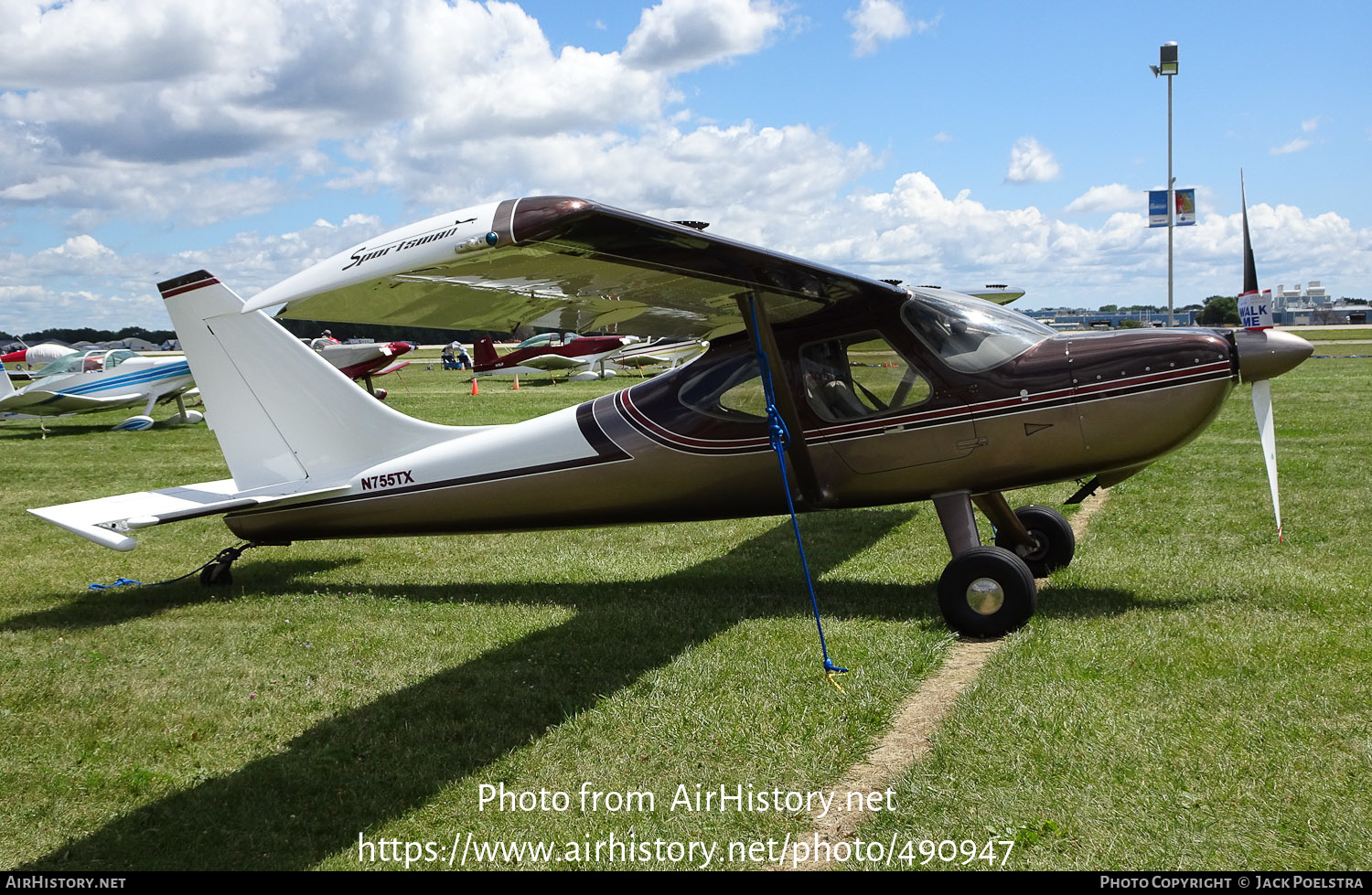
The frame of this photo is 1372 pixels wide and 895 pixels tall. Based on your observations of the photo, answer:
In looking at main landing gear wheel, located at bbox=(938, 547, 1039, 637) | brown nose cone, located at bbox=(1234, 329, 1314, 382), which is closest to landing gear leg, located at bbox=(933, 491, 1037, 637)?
main landing gear wheel, located at bbox=(938, 547, 1039, 637)

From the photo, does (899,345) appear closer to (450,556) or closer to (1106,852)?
(1106,852)

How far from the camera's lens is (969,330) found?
21.9 feet

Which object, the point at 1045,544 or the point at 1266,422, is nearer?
the point at 1266,422

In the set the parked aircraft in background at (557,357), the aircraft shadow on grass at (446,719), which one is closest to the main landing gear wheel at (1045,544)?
the aircraft shadow on grass at (446,719)

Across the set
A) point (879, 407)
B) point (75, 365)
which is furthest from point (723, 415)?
point (75, 365)

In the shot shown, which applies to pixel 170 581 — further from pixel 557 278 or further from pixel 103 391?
pixel 103 391

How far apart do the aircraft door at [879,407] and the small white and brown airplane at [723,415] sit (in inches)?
0.5

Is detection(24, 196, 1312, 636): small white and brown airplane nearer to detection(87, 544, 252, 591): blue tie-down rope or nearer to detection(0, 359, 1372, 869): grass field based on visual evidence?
detection(87, 544, 252, 591): blue tie-down rope

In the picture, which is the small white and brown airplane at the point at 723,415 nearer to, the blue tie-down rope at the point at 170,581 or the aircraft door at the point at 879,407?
the aircraft door at the point at 879,407

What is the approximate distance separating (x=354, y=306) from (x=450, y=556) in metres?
4.97

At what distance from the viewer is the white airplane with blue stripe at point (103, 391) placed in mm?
23750

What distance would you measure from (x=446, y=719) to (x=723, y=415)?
2966 millimetres

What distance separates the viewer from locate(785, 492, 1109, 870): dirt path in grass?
12.9 feet
